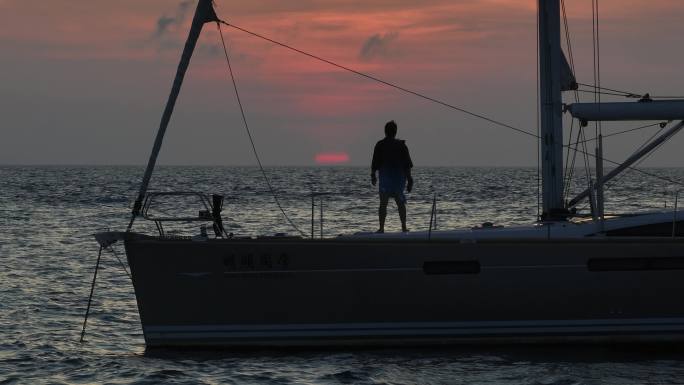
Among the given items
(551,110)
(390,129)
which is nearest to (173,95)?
(390,129)

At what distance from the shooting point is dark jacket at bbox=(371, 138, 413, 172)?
15.9 m

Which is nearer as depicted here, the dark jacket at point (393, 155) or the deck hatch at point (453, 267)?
the deck hatch at point (453, 267)

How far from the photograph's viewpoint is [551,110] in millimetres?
15961

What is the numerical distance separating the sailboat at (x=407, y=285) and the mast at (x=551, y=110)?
3.83 ft

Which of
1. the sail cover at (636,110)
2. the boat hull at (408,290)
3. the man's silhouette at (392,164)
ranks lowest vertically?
the boat hull at (408,290)

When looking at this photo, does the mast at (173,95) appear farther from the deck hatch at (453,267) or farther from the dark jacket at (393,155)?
the deck hatch at (453,267)

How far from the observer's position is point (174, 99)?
14.3 m

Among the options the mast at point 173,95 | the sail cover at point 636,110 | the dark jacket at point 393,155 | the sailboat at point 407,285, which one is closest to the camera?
the mast at point 173,95

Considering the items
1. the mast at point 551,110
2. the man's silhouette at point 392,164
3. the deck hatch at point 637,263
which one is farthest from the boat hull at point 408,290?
the mast at point 551,110

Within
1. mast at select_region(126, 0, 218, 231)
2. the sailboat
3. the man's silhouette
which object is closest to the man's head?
the man's silhouette

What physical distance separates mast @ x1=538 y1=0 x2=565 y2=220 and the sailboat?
3.83ft

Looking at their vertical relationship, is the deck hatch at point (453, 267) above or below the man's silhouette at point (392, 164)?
below

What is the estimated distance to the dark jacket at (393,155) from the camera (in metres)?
15.9

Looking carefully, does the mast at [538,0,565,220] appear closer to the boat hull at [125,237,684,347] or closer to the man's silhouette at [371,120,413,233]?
the boat hull at [125,237,684,347]
